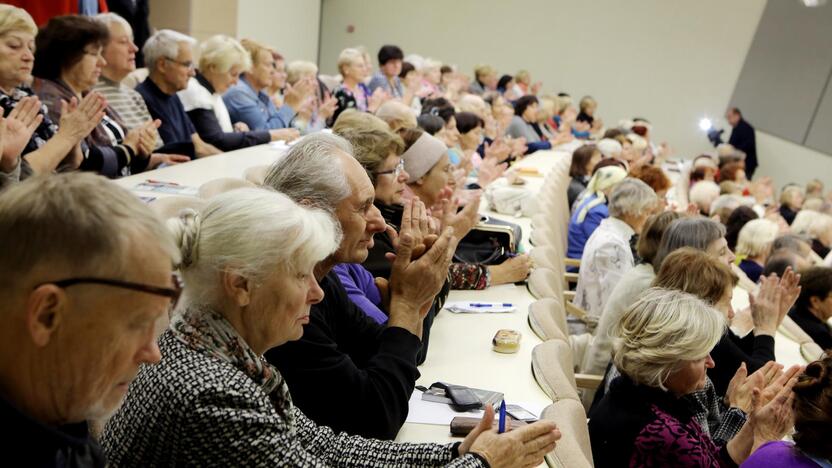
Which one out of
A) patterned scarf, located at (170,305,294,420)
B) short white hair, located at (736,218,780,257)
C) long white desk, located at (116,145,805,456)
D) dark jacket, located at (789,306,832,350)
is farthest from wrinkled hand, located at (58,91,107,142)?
short white hair, located at (736,218,780,257)

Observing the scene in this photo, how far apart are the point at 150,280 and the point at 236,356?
1.38ft

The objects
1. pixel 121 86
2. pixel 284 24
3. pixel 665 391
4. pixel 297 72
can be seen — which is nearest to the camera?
pixel 665 391

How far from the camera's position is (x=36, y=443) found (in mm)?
934

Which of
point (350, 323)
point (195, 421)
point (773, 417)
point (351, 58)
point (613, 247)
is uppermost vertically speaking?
point (195, 421)

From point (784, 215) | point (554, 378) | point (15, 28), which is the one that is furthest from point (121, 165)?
point (784, 215)

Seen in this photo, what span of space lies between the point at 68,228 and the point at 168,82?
377 cm

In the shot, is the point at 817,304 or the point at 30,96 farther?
the point at 817,304

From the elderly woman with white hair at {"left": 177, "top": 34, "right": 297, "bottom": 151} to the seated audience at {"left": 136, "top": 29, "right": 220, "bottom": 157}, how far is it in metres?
0.32

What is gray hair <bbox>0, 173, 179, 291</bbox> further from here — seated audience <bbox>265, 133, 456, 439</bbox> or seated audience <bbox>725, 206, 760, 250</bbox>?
seated audience <bbox>725, 206, 760, 250</bbox>

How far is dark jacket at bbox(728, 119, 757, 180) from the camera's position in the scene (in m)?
13.5

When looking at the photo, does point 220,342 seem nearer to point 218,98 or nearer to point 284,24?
point 218,98

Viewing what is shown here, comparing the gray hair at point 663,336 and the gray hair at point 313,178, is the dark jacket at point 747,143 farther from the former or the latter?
the gray hair at point 313,178

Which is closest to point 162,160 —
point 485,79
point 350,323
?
point 350,323

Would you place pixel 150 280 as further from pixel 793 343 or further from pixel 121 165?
pixel 793 343
